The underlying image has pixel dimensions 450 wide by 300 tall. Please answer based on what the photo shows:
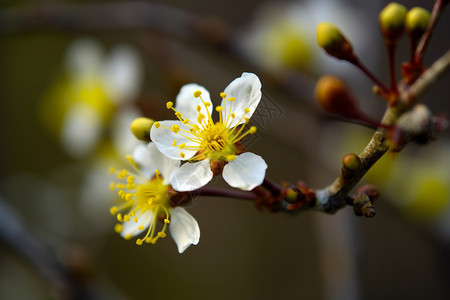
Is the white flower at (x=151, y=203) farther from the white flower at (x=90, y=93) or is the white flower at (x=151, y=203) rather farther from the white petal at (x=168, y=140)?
the white flower at (x=90, y=93)

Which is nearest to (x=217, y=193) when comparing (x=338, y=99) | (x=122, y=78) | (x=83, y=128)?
(x=338, y=99)

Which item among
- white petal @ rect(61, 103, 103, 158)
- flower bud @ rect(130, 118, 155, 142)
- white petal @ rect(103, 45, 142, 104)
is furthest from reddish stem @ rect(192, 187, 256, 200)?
white petal @ rect(61, 103, 103, 158)

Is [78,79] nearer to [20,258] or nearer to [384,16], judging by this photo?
[20,258]

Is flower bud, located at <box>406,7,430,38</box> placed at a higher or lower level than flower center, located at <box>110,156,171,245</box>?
higher

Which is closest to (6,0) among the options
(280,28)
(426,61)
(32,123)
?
(32,123)

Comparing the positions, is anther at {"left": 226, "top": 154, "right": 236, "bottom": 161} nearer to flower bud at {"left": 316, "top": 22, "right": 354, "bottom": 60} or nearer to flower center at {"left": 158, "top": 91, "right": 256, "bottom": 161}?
flower center at {"left": 158, "top": 91, "right": 256, "bottom": 161}

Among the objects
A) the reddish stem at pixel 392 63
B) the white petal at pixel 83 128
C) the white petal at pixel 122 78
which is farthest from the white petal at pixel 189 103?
the white petal at pixel 83 128

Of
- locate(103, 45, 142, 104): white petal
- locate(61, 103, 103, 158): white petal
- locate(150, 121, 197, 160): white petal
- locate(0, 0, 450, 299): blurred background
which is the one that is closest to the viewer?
locate(150, 121, 197, 160): white petal
